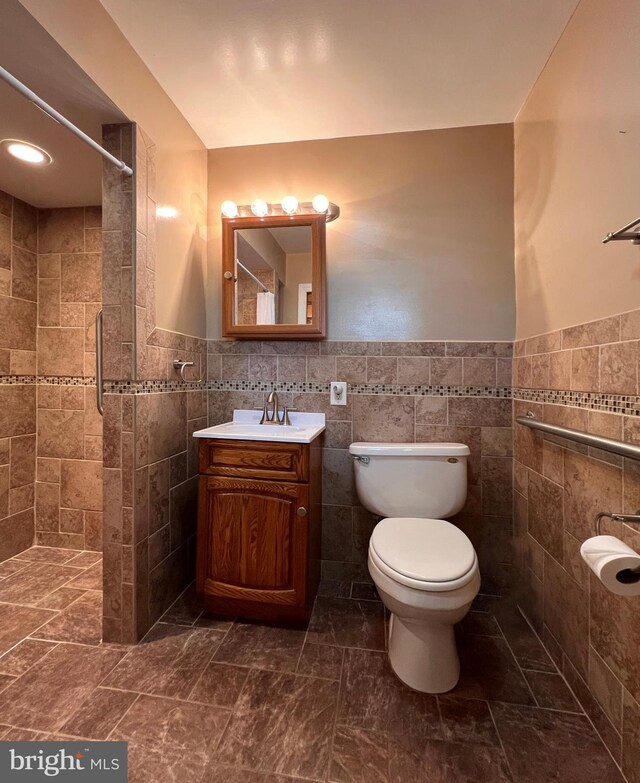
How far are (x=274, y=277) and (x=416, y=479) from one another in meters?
1.22

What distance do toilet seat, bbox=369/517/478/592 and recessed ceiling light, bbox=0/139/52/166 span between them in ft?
7.37

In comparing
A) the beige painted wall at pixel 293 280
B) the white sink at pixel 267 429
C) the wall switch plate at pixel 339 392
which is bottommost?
the white sink at pixel 267 429

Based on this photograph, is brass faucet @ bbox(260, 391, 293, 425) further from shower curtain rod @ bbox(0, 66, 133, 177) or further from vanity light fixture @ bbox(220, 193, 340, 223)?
shower curtain rod @ bbox(0, 66, 133, 177)

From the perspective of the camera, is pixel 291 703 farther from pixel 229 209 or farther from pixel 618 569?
pixel 229 209

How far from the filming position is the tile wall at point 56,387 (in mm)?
2045

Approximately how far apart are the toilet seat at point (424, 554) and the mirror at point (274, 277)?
982mm

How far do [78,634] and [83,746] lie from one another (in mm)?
568

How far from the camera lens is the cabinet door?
1435mm

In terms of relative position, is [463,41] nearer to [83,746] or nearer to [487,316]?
[487,316]

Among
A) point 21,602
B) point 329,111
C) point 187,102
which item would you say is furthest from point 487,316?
point 21,602

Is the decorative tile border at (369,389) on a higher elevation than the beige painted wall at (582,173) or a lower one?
lower

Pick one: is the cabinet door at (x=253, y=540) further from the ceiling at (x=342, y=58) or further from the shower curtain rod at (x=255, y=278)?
the ceiling at (x=342, y=58)

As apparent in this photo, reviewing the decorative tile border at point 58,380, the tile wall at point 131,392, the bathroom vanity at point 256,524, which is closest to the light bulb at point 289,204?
the tile wall at point 131,392

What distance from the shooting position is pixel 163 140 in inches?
59.6
